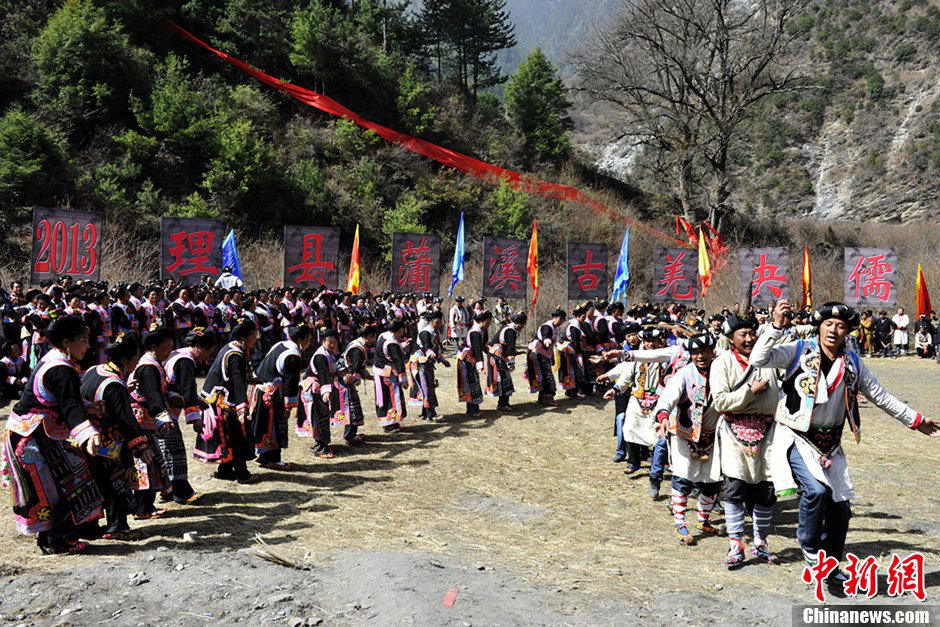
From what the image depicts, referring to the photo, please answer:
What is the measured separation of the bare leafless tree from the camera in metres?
37.6

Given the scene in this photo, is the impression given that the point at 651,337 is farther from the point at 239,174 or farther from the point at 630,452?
the point at 239,174

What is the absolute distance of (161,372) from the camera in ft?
21.0

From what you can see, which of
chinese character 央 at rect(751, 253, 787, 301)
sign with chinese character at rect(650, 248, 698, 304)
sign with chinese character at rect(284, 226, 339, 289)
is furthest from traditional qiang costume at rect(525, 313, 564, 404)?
chinese character 央 at rect(751, 253, 787, 301)

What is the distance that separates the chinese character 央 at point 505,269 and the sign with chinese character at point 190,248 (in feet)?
24.3

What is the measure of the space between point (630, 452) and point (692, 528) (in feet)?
6.47

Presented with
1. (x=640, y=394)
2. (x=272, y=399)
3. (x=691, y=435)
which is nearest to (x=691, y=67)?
(x=640, y=394)

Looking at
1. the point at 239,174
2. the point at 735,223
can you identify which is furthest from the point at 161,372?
the point at 735,223

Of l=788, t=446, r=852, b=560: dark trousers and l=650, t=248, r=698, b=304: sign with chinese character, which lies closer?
l=788, t=446, r=852, b=560: dark trousers

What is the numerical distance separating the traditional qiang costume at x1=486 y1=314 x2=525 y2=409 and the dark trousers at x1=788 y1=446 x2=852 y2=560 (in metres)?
7.59

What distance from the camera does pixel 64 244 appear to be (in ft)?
47.0

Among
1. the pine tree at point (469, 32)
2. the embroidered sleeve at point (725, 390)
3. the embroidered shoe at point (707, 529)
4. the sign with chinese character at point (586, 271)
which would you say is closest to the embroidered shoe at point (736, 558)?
the embroidered shoe at point (707, 529)

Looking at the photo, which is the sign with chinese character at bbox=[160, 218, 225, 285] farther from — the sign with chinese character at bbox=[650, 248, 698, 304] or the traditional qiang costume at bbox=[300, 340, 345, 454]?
the sign with chinese character at bbox=[650, 248, 698, 304]

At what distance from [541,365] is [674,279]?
11.2 metres

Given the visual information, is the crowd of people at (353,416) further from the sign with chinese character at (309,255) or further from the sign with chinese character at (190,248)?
the sign with chinese character at (309,255)
